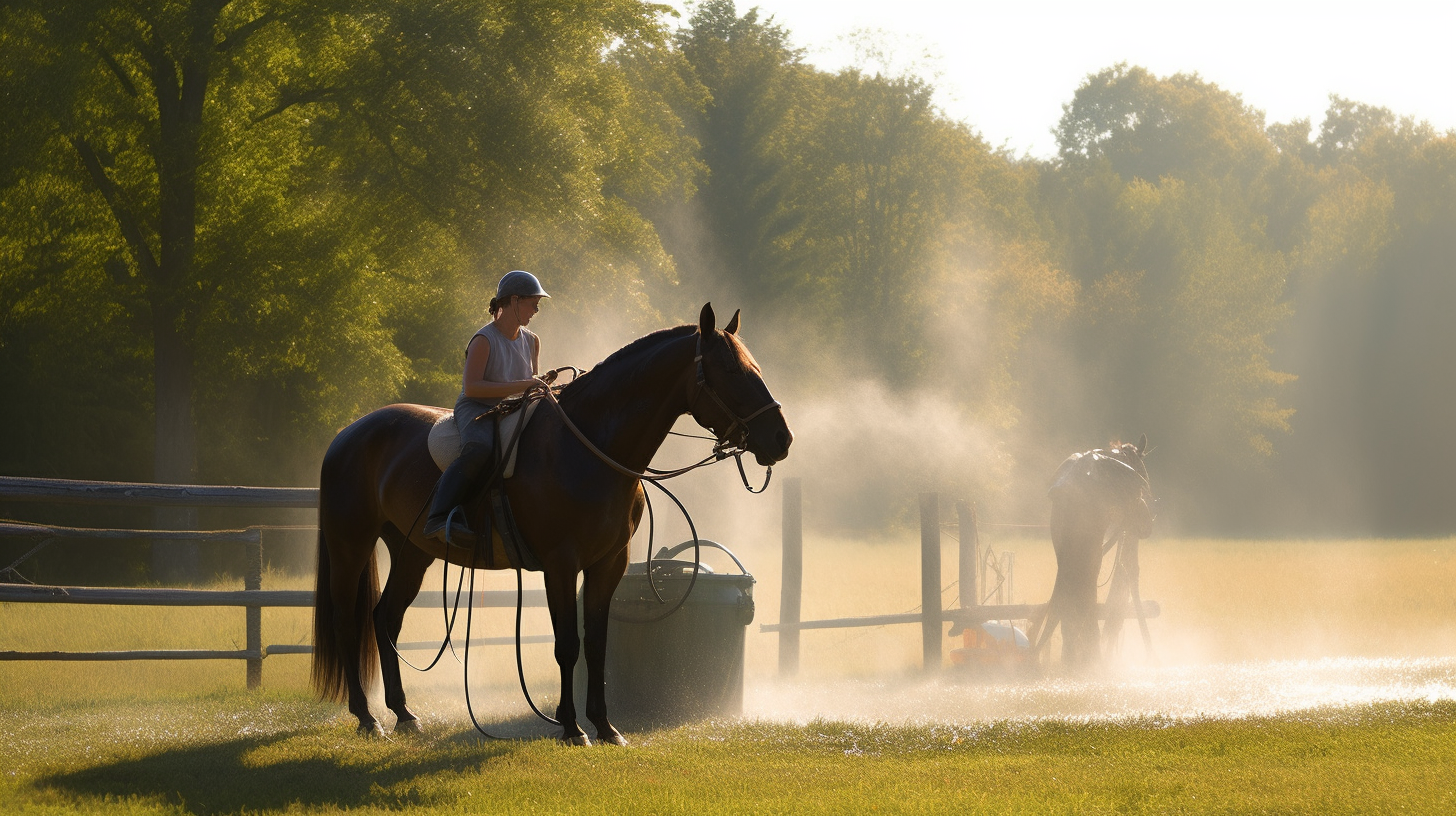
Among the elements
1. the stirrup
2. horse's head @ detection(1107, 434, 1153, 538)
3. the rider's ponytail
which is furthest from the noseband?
horse's head @ detection(1107, 434, 1153, 538)

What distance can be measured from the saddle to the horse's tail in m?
1.33

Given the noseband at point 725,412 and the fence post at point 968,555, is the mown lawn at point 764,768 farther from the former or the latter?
the fence post at point 968,555

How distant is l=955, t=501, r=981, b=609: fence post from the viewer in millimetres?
14883

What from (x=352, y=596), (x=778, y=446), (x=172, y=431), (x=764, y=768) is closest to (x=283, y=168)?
(x=172, y=431)

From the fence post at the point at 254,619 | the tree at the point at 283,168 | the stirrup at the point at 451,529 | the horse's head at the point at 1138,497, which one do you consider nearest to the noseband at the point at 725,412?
the stirrup at the point at 451,529

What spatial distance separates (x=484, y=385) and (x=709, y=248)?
30.4 metres

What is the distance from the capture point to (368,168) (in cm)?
2134

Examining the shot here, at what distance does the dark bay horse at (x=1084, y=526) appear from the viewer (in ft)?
44.2

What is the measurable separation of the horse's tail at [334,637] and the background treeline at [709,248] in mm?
10975

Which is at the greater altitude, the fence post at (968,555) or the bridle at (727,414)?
the bridle at (727,414)

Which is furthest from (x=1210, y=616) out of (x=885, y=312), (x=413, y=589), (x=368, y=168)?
(x=885, y=312)

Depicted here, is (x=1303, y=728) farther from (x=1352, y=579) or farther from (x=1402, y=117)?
(x=1402, y=117)

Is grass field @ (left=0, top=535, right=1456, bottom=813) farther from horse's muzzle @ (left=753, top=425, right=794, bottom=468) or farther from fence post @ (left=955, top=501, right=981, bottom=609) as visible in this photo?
horse's muzzle @ (left=753, top=425, right=794, bottom=468)

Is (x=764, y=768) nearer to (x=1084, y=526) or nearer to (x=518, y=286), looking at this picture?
(x=518, y=286)
